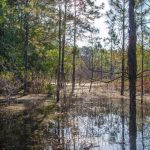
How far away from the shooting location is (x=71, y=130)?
15.8m

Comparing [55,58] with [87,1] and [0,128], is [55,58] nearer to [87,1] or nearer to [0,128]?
[87,1]

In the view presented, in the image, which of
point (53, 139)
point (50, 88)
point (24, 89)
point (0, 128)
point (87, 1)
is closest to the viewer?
point (53, 139)

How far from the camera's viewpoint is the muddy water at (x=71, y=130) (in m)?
13.0

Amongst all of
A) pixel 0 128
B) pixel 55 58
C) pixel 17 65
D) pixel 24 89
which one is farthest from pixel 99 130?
pixel 55 58

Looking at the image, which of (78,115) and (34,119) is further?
(78,115)

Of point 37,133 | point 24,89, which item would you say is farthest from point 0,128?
point 24,89

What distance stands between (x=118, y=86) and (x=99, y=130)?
1261 inches

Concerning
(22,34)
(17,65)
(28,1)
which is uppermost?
(28,1)

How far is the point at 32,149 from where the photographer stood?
12344 mm

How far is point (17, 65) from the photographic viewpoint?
3238 centimetres

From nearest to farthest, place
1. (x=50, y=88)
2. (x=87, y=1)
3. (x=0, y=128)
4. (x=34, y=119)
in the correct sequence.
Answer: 1. (x=0, y=128)
2. (x=34, y=119)
3. (x=50, y=88)
4. (x=87, y=1)

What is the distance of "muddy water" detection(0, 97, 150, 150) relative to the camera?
13023mm

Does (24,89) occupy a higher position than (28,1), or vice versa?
(28,1)

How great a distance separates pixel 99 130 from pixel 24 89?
578 inches
